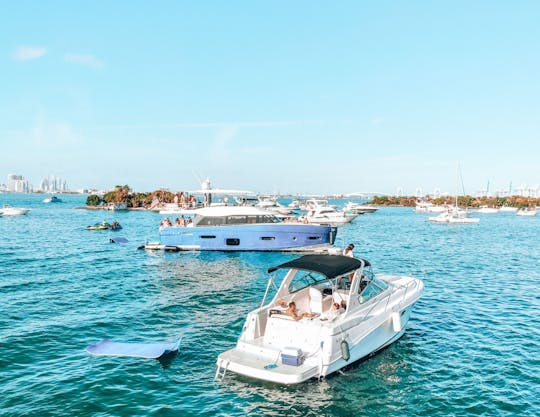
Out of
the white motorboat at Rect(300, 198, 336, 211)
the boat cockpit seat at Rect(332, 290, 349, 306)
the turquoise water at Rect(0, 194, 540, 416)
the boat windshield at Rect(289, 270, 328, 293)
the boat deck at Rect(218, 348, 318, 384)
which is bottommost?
the turquoise water at Rect(0, 194, 540, 416)

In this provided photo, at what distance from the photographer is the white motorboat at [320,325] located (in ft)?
41.2

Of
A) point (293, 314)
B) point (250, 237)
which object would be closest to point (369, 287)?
point (293, 314)

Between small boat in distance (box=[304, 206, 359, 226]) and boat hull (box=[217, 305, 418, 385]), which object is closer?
boat hull (box=[217, 305, 418, 385])

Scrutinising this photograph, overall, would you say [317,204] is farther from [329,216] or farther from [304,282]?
[304,282]

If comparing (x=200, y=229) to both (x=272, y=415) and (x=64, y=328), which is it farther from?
(x=272, y=415)

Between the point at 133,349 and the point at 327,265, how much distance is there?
25.5 ft

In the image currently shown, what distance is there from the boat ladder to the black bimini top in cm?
396

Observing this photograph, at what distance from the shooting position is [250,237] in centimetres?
4191

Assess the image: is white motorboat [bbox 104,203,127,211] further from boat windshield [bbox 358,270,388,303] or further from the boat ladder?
the boat ladder

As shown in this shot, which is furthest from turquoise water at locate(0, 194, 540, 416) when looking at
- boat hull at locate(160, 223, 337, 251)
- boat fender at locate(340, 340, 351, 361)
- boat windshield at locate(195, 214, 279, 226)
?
boat windshield at locate(195, 214, 279, 226)

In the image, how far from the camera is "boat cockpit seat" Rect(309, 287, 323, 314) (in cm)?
1553

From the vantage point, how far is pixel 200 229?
4241 cm

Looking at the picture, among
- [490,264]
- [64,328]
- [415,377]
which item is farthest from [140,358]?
[490,264]

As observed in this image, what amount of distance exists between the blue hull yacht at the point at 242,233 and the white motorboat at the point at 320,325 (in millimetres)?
24434
